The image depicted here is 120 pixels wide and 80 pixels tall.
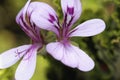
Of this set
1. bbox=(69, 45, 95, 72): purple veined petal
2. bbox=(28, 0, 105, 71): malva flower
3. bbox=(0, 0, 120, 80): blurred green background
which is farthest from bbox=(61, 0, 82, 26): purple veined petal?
bbox=(0, 0, 120, 80): blurred green background

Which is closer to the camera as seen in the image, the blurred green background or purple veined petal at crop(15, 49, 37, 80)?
purple veined petal at crop(15, 49, 37, 80)

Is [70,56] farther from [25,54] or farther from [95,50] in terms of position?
[95,50]

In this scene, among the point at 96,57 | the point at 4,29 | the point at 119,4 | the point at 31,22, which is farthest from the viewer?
the point at 4,29

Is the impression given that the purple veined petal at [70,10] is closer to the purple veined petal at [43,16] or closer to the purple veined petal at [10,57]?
the purple veined petal at [43,16]

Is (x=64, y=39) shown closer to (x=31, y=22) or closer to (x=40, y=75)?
(x=31, y=22)

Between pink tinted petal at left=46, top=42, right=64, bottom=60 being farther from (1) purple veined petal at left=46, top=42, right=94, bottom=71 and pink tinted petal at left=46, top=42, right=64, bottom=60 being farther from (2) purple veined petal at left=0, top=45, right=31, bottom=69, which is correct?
(2) purple veined petal at left=0, top=45, right=31, bottom=69

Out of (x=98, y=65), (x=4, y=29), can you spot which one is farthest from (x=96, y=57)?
(x=4, y=29)

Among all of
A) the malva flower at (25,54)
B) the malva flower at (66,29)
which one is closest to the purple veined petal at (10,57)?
the malva flower at (25,54)
